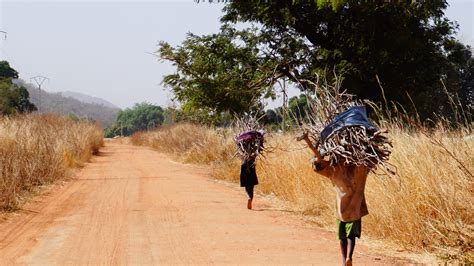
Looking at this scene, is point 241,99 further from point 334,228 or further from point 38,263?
point 38,263

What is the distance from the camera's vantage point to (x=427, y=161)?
7.74 metres

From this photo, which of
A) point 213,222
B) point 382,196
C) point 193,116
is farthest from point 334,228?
point 193,116

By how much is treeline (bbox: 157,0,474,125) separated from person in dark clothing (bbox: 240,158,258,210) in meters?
5.68

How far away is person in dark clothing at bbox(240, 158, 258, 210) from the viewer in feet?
39.0

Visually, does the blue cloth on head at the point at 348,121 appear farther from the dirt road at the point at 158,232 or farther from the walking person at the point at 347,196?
the dirt road at the point at 158,232

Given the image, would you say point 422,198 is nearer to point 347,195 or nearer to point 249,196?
point 347,195

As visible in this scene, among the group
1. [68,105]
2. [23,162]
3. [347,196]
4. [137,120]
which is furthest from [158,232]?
[68,105]

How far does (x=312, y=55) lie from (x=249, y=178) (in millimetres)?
8940

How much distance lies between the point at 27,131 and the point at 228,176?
21.2 feet

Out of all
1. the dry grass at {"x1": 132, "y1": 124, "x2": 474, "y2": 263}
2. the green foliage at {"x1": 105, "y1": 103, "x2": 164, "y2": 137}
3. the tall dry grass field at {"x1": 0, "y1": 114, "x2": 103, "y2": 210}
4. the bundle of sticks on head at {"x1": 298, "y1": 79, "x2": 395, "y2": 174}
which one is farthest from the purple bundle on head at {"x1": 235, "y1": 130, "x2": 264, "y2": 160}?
the green foliage at {"x1": 105, "y1": 103, "x2": 164, "y2": 137}

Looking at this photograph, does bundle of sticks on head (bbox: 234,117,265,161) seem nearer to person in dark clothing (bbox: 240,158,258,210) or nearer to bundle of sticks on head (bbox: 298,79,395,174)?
person in dark clothing (bbox: 240,158,258,210)

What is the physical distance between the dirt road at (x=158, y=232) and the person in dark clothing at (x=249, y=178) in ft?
1.07

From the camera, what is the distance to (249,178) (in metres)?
12.1

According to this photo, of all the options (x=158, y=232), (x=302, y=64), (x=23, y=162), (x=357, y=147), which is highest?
(x=302, y=64)
